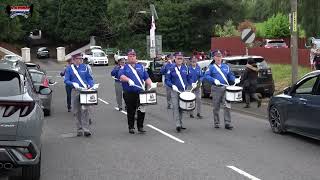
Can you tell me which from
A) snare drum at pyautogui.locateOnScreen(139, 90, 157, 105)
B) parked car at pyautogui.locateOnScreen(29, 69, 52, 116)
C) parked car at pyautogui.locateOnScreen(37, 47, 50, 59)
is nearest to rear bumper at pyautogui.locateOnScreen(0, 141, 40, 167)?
snare drum at pyautogui.locateOnScreen(139, 90, 157, 105)

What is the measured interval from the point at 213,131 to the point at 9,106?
672cm

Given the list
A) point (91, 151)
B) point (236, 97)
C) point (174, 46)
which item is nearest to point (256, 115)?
point (236, 97)

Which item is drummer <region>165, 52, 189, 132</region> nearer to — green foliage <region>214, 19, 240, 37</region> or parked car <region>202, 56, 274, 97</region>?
parked car <region>202, 56, 274, 97</region>

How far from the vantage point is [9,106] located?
740 cm

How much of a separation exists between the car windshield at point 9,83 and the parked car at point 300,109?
572 cm

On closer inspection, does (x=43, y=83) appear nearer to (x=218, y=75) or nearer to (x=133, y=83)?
(x=133, y=83)

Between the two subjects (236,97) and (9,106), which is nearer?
(9,106)

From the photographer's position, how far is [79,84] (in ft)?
41.6

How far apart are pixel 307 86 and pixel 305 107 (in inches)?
32.6

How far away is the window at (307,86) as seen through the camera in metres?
11.6

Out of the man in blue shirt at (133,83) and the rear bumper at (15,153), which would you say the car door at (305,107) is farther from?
the rear bumper at (15,153)

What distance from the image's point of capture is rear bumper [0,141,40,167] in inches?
285

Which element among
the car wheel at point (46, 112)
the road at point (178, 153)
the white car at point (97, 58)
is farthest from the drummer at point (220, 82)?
the white car at point (97, 58)

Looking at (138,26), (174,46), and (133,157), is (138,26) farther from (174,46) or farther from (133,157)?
(133,157)
